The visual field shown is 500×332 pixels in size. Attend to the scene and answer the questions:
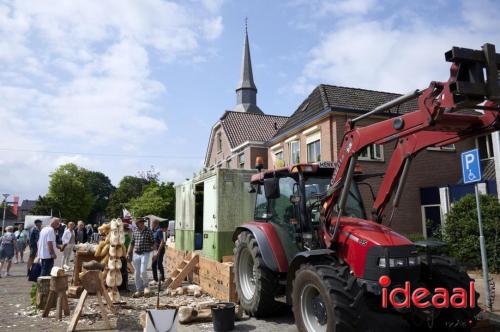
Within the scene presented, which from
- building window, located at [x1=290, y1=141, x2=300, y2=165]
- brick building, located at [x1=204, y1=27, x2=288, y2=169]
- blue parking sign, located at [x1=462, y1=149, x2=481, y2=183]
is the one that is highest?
brick building, located at [x1=204, y1=27, x2=288, y2=169]

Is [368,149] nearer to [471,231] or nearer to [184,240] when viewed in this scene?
[471,231]

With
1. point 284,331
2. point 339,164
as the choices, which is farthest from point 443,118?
point 284,331

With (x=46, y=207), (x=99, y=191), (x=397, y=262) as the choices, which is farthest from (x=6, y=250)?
(x=99, y=191)

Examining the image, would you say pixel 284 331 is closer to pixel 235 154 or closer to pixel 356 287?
pixel 356 287

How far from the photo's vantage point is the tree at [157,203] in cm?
4174

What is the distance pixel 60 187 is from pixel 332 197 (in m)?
60.0

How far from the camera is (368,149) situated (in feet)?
56.9

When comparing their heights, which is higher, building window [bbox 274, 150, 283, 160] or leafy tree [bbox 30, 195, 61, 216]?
building window [bbox 274, 150, 283, 160]

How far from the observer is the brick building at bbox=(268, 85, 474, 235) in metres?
17.4

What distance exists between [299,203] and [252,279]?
1.95 meters

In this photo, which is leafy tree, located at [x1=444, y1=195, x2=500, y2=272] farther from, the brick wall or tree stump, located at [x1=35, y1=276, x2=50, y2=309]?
tree stump, located at [x1=35, y1=276, x2=50, y2=309]

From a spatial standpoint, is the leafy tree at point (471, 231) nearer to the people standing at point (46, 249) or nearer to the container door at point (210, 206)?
the container door at point (210, 206)

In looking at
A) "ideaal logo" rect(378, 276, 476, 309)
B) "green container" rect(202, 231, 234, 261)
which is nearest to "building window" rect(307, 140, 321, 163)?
"green container" rect(202, 231, 234, 261)

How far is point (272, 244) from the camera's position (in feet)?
20.6
